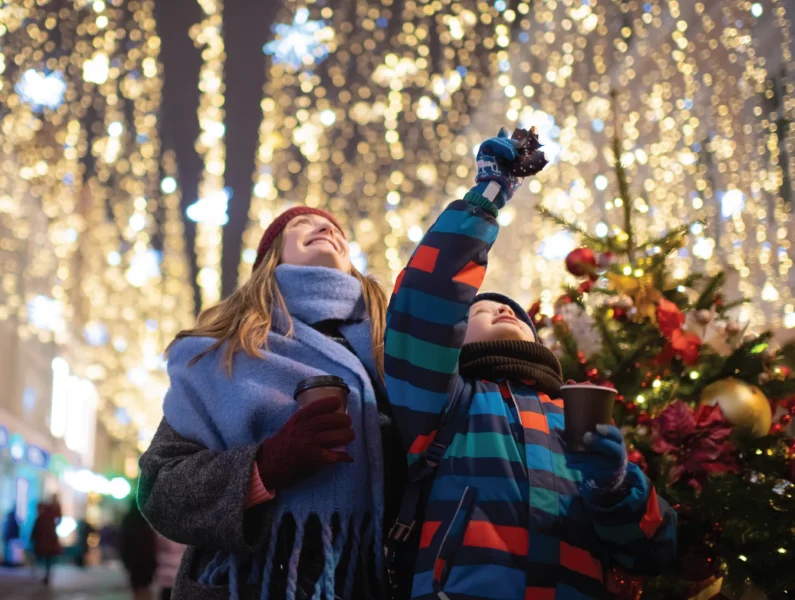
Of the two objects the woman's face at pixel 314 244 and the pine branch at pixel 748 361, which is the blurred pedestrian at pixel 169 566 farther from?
the pine branch at pixel 748 361

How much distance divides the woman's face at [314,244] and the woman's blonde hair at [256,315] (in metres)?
0.06

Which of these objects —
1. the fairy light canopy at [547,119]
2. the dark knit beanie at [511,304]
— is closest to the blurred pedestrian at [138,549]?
the fairy light canopy at [547,119]

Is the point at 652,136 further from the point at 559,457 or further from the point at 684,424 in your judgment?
the point at 559,457

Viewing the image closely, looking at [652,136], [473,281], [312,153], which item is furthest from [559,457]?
[312,153]

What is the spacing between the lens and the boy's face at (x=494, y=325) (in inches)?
95.2

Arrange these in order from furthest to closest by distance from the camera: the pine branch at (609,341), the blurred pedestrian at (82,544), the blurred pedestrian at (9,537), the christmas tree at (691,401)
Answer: the blurred pedestrian at (82,544) < the blurred pedestrian at (9,537) < the pine branch at (609,341) < the christmas tree at (691,401)

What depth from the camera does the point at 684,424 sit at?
261 centimetres

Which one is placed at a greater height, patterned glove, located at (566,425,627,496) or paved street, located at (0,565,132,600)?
patterned glove, located at (566,425,627,496)

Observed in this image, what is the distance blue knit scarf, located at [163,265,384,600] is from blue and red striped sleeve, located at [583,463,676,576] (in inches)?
21.6

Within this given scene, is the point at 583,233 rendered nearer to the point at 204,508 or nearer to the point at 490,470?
the point at 490,470

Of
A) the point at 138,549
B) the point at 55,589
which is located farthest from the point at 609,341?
the point at 55,589

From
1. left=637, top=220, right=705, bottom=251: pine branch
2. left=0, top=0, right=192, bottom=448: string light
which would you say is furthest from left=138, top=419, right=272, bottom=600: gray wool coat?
left=0, top=0, right=192, bottom=448: string light

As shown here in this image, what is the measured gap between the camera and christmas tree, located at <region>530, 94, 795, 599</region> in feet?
8.15

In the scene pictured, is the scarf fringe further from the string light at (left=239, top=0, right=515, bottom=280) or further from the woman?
the string light at (left=239, top=0, right=515, bottom=280)
